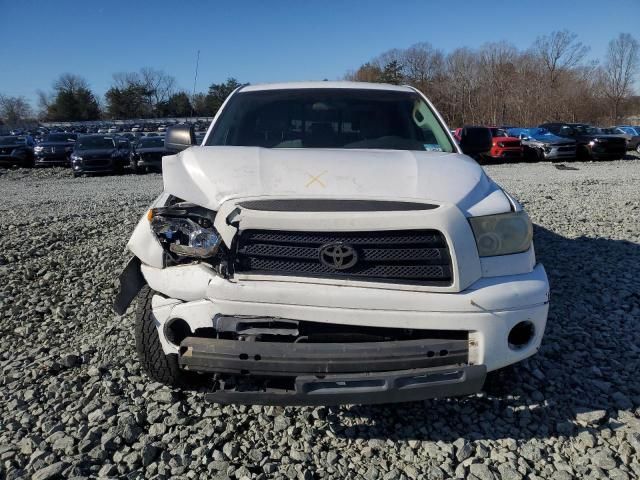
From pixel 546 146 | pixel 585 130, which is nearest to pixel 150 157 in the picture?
pixel 546 146

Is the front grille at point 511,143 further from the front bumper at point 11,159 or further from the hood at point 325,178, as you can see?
the front bumper at point 11,159

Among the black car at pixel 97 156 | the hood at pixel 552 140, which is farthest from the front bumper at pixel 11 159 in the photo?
the hood at pixel 552 140

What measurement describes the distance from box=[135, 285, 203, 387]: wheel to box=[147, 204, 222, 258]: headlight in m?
0.40

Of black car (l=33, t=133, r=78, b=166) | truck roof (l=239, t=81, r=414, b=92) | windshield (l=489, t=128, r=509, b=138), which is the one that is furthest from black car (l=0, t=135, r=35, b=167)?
truck roof (l=239, t=81, r=414, b=92)

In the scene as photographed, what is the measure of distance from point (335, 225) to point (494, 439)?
1.37 meters

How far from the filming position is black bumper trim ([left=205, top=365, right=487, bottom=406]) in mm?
2162

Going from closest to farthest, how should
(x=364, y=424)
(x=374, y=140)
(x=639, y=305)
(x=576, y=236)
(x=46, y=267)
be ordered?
(x=364, y=424) < (x=374, y=140) < (x=639, y=305) < (x=46, y=267) < (x=576, y=236)

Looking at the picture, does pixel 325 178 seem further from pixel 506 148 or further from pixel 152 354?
pixel 506 148

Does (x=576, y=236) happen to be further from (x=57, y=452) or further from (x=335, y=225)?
(x=57, y=452)

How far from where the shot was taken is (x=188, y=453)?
7.88 feet

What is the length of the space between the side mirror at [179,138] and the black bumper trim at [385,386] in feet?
7.85

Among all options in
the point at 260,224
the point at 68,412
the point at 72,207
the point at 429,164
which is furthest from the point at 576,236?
the point at 72,207

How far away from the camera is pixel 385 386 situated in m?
2.15

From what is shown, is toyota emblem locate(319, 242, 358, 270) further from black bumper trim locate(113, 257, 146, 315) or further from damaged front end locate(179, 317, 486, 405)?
black bumper trim locate(113, 257, 146, 315)
